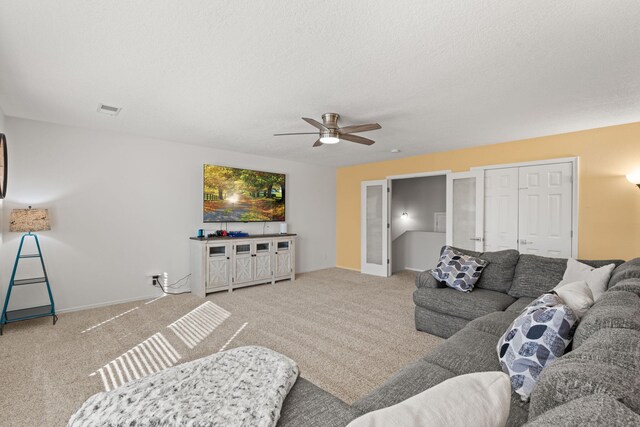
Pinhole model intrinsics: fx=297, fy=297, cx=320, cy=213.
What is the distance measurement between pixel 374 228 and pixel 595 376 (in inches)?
236

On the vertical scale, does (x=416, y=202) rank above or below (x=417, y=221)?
above

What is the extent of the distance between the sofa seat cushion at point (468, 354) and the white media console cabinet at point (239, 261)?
391cm

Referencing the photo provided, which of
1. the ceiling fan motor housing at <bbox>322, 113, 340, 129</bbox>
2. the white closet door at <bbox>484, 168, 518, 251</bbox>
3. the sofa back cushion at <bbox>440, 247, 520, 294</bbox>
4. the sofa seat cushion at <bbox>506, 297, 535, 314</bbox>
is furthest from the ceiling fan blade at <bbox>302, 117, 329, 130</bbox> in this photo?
the white closet door at <bbox>484, 168, 518, 251</bbox>

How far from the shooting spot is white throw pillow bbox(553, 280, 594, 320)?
5.59ft

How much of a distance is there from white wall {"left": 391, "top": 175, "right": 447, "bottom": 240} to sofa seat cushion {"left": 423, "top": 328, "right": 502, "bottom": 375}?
5.09 m

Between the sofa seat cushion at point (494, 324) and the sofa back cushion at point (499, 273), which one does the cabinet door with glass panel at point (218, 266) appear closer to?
the sofa back cushion at point (499, 273)

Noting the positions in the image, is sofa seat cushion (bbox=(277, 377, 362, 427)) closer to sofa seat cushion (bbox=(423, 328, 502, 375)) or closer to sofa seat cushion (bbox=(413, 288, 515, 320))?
sofa seat cushion (bbox=(423, 328, 502, 375))

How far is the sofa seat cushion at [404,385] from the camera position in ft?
4.25

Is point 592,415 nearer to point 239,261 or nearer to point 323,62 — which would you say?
point 323,62

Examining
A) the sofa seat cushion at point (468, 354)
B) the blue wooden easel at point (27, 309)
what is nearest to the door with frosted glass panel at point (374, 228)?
the sofa seat cushion at point (468, 354)

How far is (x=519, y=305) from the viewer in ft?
9.12

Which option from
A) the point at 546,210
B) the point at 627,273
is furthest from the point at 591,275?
the point at 546,210

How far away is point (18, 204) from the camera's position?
372 cm

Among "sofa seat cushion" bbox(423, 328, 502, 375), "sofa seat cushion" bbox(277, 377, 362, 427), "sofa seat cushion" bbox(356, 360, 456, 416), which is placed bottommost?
"sofa seat cushion" bbox(423, 328, 502, 375)
